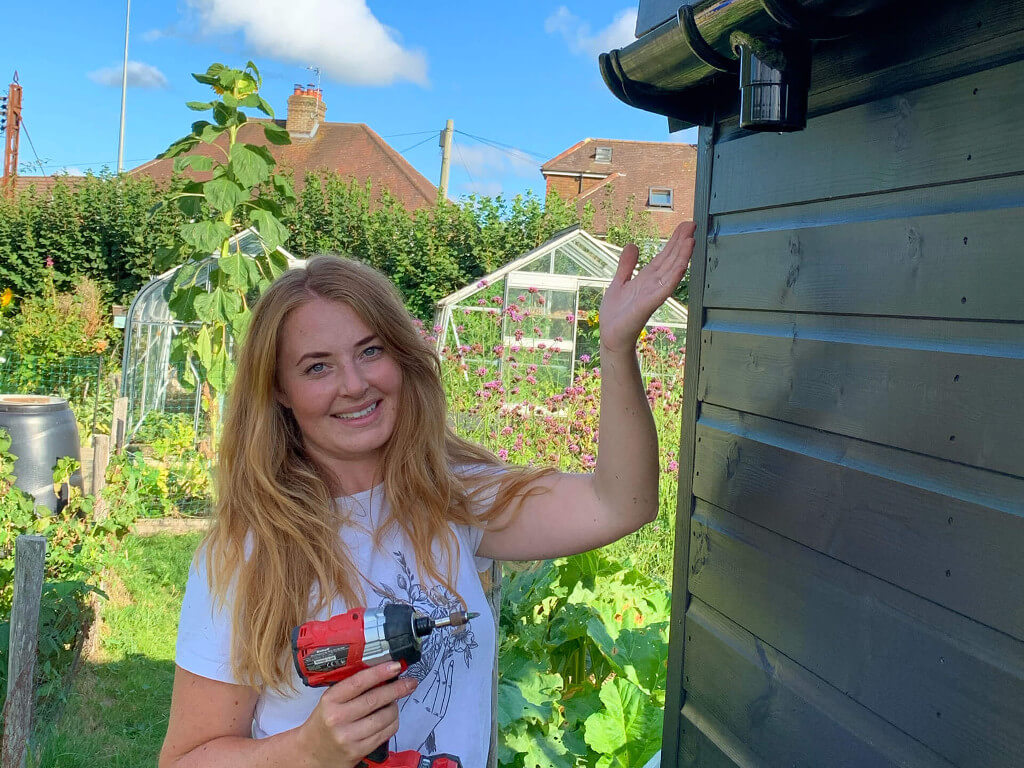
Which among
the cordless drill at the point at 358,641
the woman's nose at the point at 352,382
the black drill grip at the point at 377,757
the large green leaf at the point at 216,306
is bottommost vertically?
the black drill grip at the point at 377,757

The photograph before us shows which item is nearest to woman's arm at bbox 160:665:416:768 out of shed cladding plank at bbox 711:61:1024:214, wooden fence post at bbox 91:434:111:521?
shed cladding plank at bbox 711:61:1024:214

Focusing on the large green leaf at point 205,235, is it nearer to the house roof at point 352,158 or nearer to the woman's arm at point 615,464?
the woman's arm at point 615,464

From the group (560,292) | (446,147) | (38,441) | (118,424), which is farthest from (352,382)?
(446,147)

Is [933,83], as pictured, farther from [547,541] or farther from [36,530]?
[36,530]

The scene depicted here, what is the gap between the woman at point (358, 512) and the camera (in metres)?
1.87

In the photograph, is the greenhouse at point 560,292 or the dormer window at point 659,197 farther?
the dormer window at point 659,197

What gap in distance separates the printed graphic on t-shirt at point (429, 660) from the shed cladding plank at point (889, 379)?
829 millimetres

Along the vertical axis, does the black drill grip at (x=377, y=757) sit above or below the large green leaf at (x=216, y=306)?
below

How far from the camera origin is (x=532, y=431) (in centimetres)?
691

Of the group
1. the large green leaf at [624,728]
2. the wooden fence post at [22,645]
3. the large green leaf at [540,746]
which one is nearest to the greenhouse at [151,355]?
the wooden fence post at [22,645]

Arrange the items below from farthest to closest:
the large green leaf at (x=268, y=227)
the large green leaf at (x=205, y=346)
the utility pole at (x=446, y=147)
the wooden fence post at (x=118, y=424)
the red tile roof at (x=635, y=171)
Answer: the red tile roof at (x=635, y=171)
the utility pole at (x=446, y=147)
the wooden fence post at (x=118, y=424)
the large green leaf at (x=205, y=346)
the large green leaf at (x=268, y=227)

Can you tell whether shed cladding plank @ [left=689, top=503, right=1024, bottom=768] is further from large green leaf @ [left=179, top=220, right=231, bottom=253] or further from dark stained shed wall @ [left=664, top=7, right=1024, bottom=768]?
large green leaf @ [left=179, top=220, right=231, bottom=253]

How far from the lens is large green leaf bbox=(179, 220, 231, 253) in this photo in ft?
22.9

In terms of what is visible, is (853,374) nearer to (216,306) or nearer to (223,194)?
(223,194)
